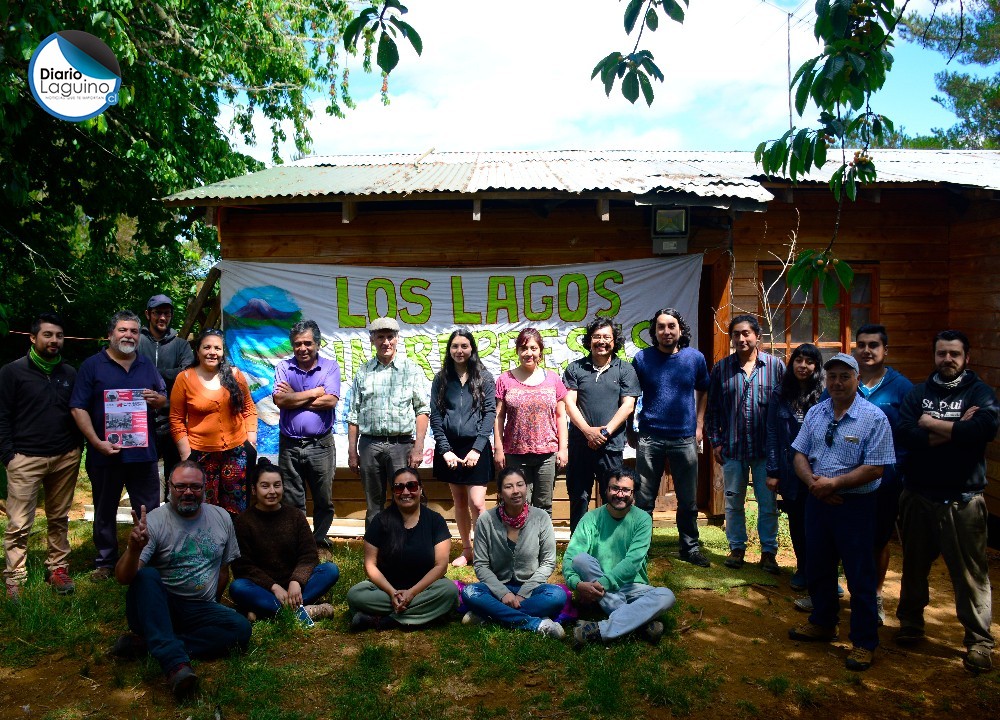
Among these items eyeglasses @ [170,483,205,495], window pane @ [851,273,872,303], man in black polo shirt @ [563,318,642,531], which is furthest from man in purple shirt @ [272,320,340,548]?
window pane @ [851,273,872,303]

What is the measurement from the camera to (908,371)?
741cm

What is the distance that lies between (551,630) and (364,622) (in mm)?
1086

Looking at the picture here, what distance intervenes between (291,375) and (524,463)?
1772 millimetres

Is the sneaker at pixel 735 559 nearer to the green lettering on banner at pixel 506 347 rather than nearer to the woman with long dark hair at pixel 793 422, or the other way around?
the woman with long dark hair at pixel 793 422

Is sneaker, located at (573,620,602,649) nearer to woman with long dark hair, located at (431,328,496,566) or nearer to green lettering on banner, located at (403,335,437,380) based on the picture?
woman with long dark hair, located at (431,328,496,566)

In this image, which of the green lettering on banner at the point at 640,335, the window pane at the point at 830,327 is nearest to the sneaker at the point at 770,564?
the green lettering on banner at the point at 640,335

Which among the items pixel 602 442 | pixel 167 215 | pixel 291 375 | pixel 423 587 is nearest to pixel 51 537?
pixel 291 375

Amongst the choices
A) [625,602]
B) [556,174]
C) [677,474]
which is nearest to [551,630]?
[625,602]

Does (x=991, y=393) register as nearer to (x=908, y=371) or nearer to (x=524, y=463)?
(x=524, y=463)

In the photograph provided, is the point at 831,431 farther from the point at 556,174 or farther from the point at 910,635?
the point at 556,174

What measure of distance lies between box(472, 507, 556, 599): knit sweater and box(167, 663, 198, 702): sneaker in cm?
166

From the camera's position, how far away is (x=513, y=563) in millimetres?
4695

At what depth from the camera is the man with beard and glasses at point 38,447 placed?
4852mm

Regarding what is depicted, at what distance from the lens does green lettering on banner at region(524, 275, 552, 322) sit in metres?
6.88
